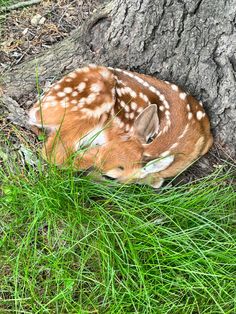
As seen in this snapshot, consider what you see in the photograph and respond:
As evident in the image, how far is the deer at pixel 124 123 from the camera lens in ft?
9.30

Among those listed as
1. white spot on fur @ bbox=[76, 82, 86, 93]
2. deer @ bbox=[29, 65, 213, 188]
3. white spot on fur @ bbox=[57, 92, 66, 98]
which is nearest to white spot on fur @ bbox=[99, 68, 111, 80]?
deer @ bbox=[29, 65, 213, 188]

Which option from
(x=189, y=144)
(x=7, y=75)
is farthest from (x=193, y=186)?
(x=7, y=75)

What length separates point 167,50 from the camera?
2.94m

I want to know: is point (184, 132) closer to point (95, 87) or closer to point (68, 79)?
point (95, 87)

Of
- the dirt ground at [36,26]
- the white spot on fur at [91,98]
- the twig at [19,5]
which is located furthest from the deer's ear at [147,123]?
the twig at [19,5]

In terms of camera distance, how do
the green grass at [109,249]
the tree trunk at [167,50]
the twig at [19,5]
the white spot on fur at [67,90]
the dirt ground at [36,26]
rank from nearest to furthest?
the green grass at [109,249] < the tree trunk at [167,50] < the white spot on fur at [67,90] < the dirt ground at [36,26] < the twig at [19,5]

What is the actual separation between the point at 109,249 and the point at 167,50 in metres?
1.00

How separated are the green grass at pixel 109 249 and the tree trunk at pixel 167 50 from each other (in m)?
0.51

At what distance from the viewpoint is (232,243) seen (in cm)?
264

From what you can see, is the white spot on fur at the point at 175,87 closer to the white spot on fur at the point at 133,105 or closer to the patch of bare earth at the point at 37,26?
the white spot on fur at the point at 133,105

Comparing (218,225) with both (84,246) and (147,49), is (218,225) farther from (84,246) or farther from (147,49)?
(147,49)

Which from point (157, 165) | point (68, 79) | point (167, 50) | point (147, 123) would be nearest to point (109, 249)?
point (157, 165)

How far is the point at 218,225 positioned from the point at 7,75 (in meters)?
1.39

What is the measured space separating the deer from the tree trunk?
0.09 m
